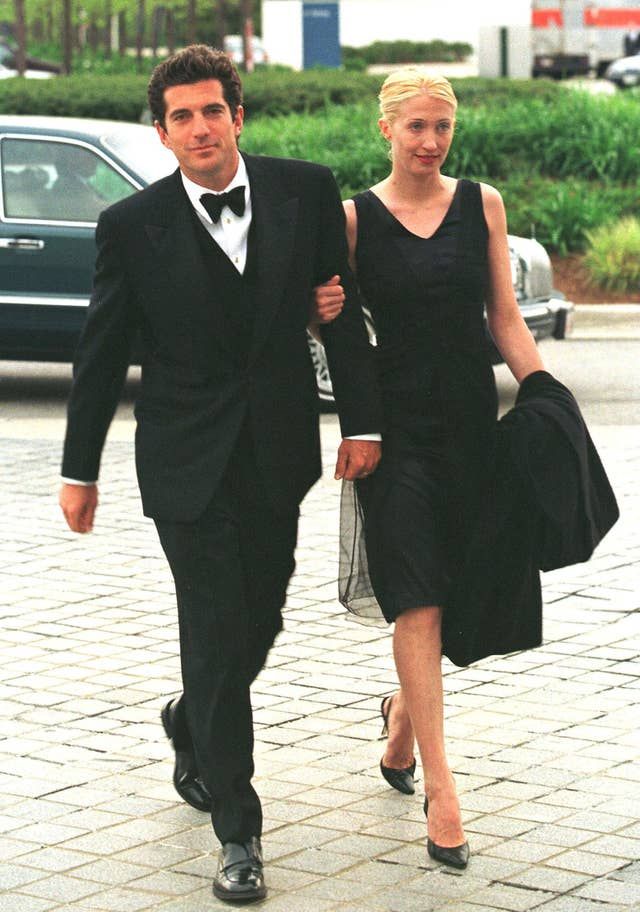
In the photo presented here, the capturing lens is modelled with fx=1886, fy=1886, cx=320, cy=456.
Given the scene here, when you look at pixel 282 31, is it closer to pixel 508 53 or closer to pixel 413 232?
pixel 508 53

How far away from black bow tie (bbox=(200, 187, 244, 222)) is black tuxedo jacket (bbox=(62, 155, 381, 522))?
4 cm

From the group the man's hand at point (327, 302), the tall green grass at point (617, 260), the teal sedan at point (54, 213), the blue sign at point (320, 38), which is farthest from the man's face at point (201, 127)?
the blue sign at point (320, 38)

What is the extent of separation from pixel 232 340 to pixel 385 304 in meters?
0.46

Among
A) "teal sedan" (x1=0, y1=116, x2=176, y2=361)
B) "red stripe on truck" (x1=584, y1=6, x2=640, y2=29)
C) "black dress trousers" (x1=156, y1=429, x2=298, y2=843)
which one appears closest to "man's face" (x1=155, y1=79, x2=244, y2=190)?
"black dress trousers" (x1=156, y1=429, x2=298, y2=843)

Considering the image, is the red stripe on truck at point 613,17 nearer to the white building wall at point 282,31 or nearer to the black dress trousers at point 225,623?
the white building wall at point 282,31

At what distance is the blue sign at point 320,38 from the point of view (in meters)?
38.6

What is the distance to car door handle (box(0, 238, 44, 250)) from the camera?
38.8 ft

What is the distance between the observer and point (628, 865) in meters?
4.25

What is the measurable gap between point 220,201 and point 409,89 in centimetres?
57

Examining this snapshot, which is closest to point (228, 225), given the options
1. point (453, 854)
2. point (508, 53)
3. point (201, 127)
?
point (201, 127)

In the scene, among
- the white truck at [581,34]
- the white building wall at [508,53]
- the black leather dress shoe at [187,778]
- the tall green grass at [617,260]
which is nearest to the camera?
the black leather dress shoe at [187,778]

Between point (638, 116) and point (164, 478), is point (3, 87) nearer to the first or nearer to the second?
point (638, 116)

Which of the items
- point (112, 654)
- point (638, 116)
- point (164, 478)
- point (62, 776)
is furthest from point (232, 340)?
point (638, 116)

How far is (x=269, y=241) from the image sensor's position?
4305mm
